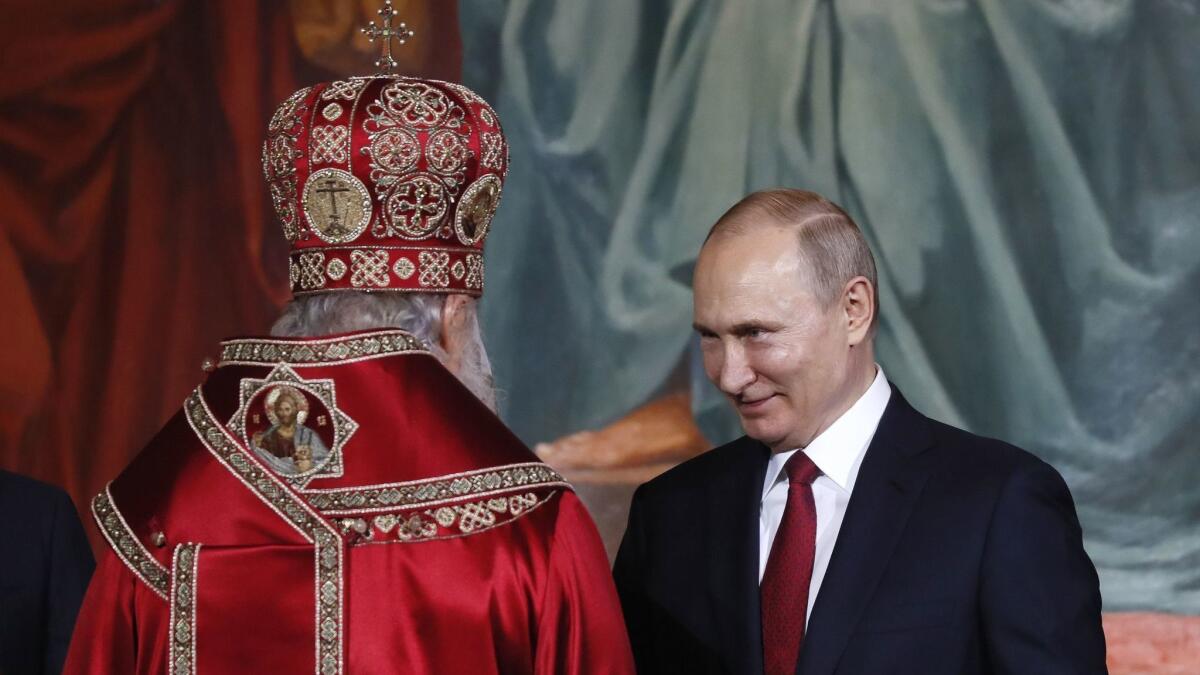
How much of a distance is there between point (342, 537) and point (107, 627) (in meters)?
0.49

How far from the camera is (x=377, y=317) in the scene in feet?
11.0

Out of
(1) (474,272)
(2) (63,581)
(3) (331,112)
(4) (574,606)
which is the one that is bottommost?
Result: (2) (63,581)

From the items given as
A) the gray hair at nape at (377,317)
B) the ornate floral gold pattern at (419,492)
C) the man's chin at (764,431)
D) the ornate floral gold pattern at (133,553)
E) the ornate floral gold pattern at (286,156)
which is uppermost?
the ornate floral gold pattern at (286,156)

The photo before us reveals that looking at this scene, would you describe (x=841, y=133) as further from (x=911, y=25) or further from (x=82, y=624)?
(x=82, y=624)

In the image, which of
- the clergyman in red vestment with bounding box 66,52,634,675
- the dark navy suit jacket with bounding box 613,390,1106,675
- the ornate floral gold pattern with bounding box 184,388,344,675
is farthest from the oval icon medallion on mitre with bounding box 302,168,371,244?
the dark navy suit jacket with bounding box 613,390,1106,675

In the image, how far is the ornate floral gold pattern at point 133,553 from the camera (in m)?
3.00

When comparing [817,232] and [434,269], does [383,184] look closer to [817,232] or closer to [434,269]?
[434,269]

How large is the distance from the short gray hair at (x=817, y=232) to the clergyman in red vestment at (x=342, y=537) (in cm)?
66

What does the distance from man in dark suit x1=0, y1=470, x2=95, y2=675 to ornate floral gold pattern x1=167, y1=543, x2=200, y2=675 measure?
1333 millimetres

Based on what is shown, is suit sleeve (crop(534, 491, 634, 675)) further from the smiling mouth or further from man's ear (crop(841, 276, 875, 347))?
man's ear (crop(841, 276, 875, 347))

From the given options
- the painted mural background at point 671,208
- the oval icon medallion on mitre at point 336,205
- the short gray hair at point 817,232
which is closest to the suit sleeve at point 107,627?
the oval icon medallion on mitre at point 336,205

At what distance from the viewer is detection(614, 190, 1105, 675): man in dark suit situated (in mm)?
3082

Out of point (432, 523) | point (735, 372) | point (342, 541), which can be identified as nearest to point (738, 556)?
point (735, 372)

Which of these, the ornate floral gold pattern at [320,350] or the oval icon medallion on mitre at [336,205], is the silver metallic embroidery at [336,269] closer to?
the oval icon medallion on mitre at [336,205]
